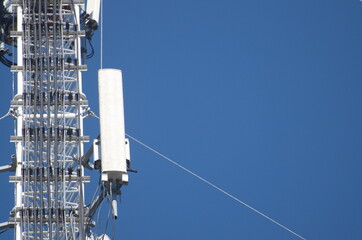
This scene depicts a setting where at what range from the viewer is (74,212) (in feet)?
167

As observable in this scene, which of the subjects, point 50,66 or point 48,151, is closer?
point 48,151

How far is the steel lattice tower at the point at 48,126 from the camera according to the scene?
49781mm

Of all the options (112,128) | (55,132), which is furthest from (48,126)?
(112,128)

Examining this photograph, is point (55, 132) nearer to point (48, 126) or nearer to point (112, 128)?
point (48, 126)

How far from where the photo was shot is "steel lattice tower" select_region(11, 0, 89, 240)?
49.8 m

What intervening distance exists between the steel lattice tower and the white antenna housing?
3031 millimetres

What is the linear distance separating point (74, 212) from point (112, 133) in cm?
608

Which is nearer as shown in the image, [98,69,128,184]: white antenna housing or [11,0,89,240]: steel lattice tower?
[98,69,128,184]: white antenna housing

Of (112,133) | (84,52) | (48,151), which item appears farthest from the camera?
(84,52)

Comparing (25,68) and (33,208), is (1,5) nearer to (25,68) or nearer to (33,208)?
(25,68)

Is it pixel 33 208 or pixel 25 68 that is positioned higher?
pixel 25 68

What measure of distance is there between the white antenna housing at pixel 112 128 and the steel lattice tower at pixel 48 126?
119 inches

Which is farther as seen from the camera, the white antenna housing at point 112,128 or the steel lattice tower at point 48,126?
the steel lattice tower at point 48,126

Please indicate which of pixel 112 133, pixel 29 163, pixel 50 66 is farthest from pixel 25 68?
pixel 112 133
